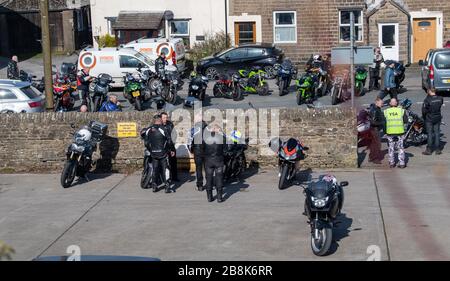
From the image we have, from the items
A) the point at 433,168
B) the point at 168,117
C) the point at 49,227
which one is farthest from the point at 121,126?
the point at 433,168

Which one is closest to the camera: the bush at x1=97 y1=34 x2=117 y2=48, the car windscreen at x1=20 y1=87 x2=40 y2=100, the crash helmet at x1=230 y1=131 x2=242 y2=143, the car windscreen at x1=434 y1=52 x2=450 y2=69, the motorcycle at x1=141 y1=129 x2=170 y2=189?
the motorcycle at x1=141 y1=129 x2=170 y2=189

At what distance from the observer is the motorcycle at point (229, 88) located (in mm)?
28422

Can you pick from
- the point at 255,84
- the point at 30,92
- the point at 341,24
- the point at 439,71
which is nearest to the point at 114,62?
the point at 255,84

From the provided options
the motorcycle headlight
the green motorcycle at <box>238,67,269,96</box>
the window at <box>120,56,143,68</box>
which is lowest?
the motorcycle headlight

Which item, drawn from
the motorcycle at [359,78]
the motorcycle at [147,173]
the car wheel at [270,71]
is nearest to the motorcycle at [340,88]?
the motorcycle at [359,78]

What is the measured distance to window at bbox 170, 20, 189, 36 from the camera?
37219 millimetres

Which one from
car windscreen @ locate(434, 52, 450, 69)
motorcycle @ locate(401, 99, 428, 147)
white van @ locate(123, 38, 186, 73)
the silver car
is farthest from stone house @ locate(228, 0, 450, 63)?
motorcycle @ locate(401, 99, 428, 147)

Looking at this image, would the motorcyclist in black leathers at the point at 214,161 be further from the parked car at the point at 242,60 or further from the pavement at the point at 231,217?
the parked car at the point at 242,60

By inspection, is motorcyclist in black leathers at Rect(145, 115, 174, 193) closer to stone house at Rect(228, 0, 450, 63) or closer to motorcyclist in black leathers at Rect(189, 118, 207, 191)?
motorcyclist in black leathers at Rect(189, 118, 207, 191)

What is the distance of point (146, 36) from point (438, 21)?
38.3 feet

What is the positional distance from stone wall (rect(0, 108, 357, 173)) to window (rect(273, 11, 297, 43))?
17.1m

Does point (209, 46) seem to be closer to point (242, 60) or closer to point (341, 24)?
point (242, 60)

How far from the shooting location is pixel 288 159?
1762cm

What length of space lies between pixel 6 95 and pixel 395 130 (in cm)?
1123
